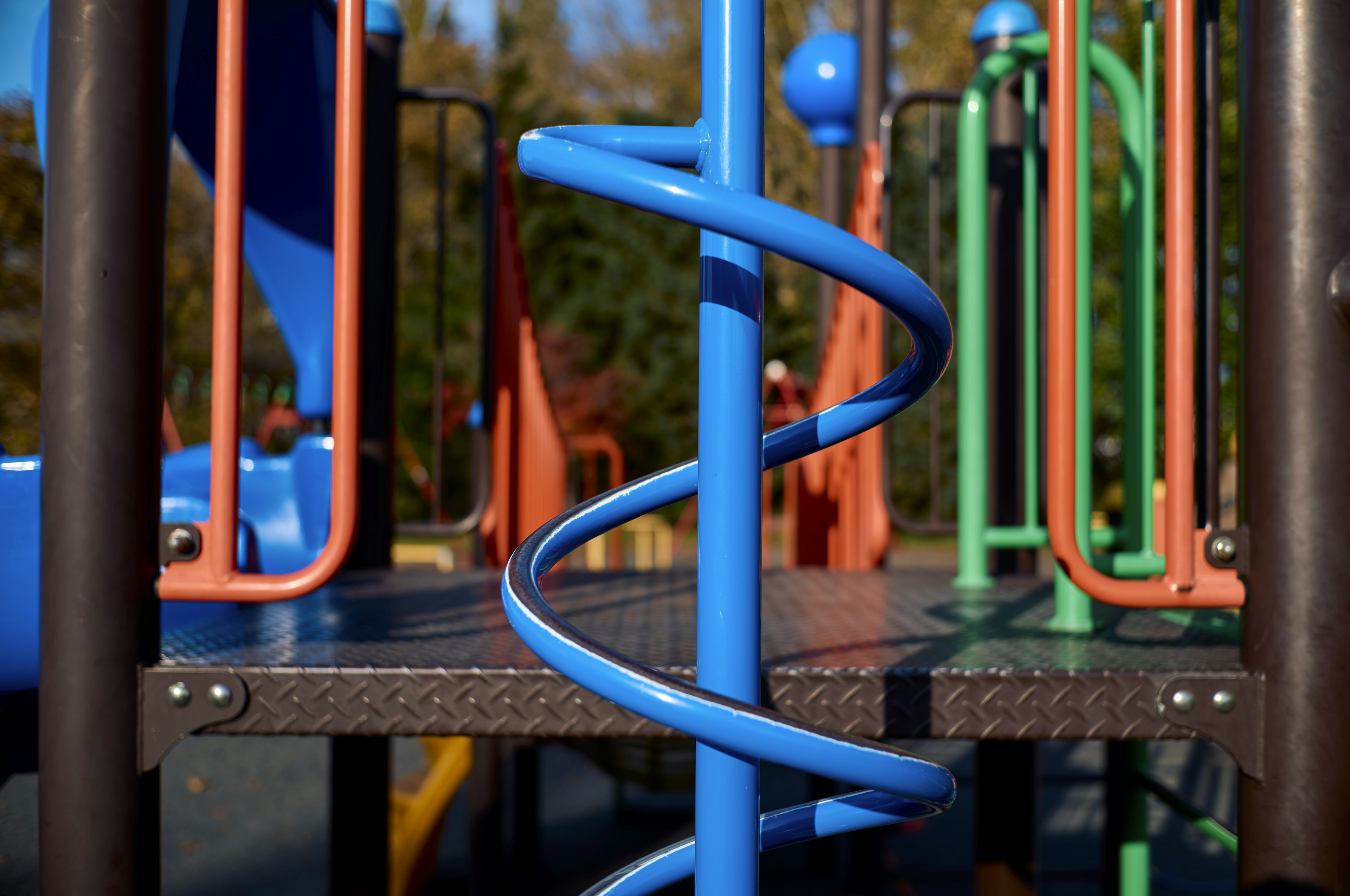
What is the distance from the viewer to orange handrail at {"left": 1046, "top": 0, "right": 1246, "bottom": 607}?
1258 millimetres

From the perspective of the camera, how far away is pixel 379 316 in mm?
2818

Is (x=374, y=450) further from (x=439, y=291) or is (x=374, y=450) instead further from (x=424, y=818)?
(x=424, y=818)

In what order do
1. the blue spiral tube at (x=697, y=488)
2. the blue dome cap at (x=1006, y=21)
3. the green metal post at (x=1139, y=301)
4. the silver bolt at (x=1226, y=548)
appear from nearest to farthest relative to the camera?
1. the blue spiral tube at (x=697, y=488)
2. the silver bolt at (x=1226, y=548)
3. the green metal post at (x=1139, y=301)
4. the blue dome cap at (x=1006, y=21)

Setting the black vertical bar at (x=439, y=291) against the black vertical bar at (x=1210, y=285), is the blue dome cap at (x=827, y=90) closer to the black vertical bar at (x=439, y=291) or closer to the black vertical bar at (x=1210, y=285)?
the black vertical bar at (x=439, y=291)

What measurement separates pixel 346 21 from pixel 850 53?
133 inches

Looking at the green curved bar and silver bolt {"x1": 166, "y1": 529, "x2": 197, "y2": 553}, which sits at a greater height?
the green curved bar

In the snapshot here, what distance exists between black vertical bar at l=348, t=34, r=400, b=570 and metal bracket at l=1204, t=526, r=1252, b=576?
6.97ft

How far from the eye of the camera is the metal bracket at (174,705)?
1223mm

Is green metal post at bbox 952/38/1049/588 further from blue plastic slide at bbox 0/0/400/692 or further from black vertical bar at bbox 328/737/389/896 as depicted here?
black vertical bar at bbox 328/737/389/896

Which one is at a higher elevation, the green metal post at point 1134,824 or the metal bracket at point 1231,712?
the metal bracket at point 1231,712

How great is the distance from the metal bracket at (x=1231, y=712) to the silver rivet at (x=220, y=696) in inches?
47.7

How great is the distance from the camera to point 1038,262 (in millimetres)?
3062

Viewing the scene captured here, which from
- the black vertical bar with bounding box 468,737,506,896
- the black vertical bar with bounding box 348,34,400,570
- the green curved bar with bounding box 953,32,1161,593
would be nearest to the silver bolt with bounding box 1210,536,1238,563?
the green curved bar with bounding box 953,32,1161,593

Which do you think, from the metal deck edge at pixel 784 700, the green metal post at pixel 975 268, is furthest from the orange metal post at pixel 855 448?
the metal deck edge at pixel 784 700
